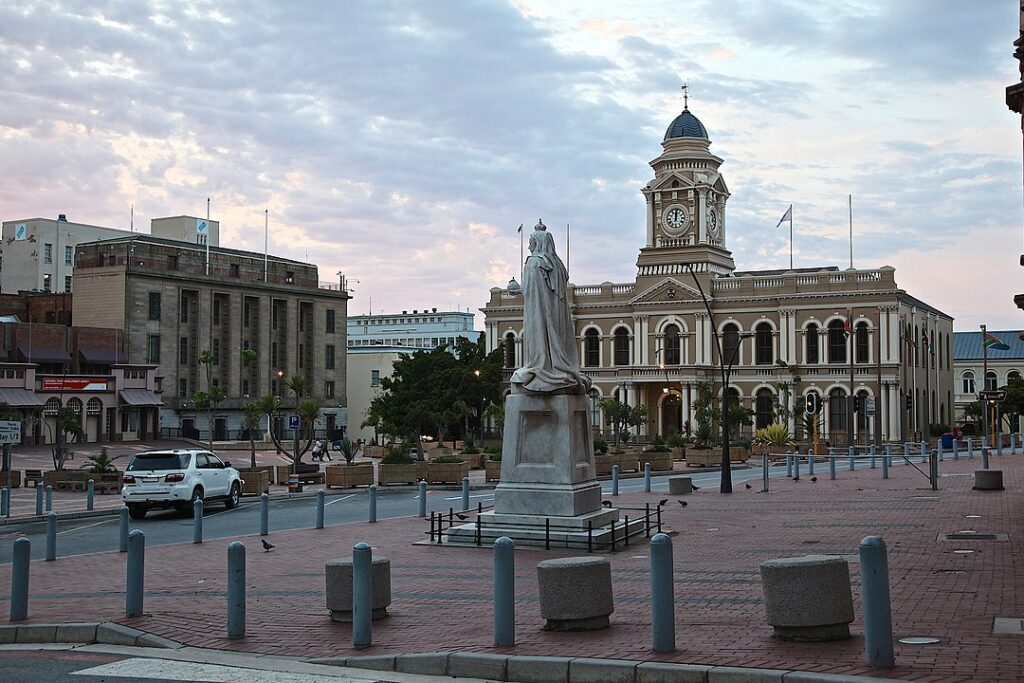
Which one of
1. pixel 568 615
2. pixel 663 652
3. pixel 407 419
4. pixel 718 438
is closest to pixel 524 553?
pixel 568 615

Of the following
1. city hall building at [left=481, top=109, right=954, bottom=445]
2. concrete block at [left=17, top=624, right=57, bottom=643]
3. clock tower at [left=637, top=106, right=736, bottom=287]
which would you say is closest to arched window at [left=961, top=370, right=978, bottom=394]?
city hall building at [left=481, top=109, right=954, bottom=445]

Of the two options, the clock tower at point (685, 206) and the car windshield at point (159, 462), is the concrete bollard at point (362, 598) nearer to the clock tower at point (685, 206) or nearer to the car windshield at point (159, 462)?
the car windshield at point (159, 462)

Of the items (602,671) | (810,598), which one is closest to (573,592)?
(602,671)

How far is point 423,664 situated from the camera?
9.48 m

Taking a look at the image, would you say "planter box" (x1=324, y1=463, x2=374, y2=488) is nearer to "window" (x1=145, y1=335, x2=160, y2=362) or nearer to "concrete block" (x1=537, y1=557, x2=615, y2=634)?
"concrete block" (x1=537, y1=557, x2=615, y2=634)

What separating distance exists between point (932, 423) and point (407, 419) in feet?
136

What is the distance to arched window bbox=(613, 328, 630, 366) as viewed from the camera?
262ft

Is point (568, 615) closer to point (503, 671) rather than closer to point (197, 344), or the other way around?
point (503, 671)

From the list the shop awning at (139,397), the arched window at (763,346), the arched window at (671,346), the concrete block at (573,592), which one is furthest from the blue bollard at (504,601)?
the arched window at (671,346)

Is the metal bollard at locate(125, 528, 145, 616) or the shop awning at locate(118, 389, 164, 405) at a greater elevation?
the shop awning at locate(118, 389, 164, 405)

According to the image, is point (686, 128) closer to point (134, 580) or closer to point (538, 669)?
point (134, 580)

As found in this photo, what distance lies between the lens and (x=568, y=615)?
34.0 feet

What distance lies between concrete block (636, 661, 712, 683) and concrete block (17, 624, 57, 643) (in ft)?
20.4

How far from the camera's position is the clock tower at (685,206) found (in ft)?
262
